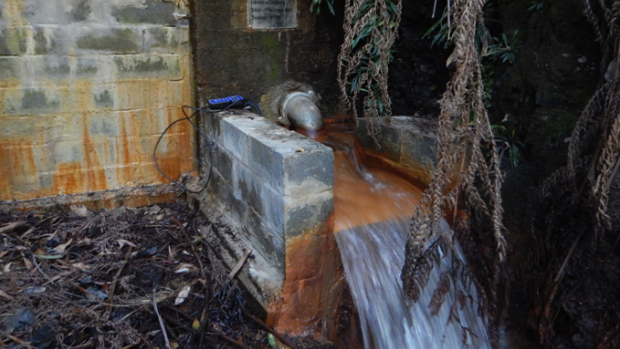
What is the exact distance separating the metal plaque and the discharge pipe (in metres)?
0.74

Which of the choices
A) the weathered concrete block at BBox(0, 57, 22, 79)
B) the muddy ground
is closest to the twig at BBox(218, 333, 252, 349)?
the muddy ground

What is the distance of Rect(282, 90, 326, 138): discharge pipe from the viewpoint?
5098mm

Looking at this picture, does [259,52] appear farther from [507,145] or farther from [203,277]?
[507,145]

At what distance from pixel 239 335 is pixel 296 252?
740 mm

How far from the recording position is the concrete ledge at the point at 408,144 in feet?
14.2

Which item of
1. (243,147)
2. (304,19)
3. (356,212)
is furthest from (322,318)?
(304,19)

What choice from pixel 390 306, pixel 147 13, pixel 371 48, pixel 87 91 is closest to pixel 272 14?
pixel 371 48

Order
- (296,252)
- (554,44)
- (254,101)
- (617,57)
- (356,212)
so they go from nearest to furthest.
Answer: (617,57) < (296,252) < (554,44) < (356,212) < (254,101)

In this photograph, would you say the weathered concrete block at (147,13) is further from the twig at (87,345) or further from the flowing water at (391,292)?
the twig at (87,345)

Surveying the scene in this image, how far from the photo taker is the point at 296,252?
3.57 metres

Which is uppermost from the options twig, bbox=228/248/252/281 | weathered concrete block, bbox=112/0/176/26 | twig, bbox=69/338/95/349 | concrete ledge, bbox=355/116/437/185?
weathered concrete block, bbox=112/0/176/26

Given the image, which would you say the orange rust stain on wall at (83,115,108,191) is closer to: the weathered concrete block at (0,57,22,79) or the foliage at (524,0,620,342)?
the weathered concrete block at (0,57,22,79)

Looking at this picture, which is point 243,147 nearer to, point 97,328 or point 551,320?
point 97,328

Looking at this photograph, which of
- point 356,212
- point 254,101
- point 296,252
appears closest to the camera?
point 296,252
